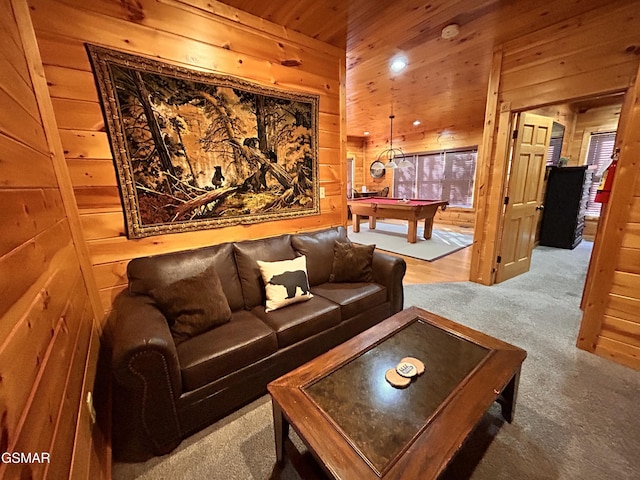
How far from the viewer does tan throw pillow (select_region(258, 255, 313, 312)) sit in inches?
74.8

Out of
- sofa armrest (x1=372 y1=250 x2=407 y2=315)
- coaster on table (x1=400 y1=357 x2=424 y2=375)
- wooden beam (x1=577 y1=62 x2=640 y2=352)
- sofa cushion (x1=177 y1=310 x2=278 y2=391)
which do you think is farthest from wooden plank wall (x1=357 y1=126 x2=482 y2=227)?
sofa cushion (x1=177 y1=310 x2=278 y2=391)

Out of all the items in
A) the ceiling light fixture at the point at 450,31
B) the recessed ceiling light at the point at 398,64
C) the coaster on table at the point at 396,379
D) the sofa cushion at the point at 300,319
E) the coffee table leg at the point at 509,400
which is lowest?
the coffee table leg at the point at 509,400

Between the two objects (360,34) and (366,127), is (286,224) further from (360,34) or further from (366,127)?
(366,127)

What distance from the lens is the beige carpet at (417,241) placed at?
4711 millimetres

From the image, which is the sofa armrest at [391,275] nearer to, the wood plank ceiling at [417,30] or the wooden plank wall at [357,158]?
the wood plank ceiling at [417,30]

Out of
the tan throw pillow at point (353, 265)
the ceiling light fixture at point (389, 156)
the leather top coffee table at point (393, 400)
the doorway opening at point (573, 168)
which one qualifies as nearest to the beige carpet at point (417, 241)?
the doorway opening at point (573, 168)

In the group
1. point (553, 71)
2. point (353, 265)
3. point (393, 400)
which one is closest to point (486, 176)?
point (553, 71)

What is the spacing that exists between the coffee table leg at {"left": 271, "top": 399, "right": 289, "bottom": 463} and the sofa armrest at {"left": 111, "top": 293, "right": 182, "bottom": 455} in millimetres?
530

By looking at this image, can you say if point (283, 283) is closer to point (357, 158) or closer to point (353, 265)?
point (353, 265)

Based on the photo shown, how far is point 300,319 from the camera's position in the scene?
69.3 inches

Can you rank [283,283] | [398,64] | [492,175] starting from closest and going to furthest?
[283,283] < [492,175] < [398,64]

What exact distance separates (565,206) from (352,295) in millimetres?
4900

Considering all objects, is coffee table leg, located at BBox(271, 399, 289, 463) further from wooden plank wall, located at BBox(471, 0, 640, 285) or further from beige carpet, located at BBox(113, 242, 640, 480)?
wooden plank wall, located at BBox(471, 0, 640, 285)

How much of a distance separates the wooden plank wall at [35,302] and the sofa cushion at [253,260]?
925 millimetres
